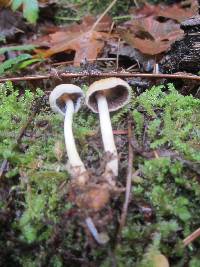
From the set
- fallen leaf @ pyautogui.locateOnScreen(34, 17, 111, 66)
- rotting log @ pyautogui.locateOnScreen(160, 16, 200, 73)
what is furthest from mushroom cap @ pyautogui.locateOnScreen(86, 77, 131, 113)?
fallen leaf @ pyautogui.locateOnScreen(34, 17, 111, 66)

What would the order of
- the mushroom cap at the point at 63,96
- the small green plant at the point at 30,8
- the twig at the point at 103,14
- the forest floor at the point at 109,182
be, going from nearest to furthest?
the forest floor at the point at 109,182 < the mushroom cap at the point at 63,96 < the small green plant at the point at 30,8 < the twig at the point at 103,14

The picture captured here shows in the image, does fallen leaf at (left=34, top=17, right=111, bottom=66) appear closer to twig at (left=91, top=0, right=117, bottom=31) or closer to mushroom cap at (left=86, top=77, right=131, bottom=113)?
twig at (left=91, top=0, right=117, bottom=31)

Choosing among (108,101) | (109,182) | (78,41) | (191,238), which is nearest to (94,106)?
(108,101)

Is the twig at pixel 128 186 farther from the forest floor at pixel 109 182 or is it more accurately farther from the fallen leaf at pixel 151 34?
the fallen leaf at pixel 151 34

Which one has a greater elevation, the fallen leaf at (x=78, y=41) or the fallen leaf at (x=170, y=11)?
the fallen leaf at (x=170, y=11)

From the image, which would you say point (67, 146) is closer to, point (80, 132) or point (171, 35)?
point (80, 132)

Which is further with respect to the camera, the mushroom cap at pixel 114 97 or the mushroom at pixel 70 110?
the mushroom cap at pixel 114 97

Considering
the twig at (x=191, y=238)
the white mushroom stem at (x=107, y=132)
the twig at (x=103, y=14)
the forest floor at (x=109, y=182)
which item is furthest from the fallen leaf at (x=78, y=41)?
the twig at (x=191, y=238)

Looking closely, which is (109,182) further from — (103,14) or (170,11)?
(103,14)
